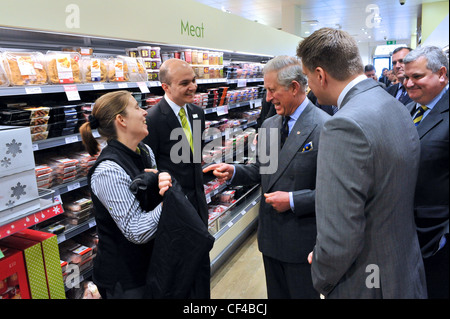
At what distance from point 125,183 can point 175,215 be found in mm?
283

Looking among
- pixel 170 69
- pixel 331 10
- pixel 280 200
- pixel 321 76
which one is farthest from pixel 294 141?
pixel 331 10

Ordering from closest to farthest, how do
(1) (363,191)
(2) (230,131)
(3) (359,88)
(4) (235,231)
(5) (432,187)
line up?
(1) (363,191)
(3) (359,88)
(5) (432,187)
(4) (235,231)
(2) (230,131)

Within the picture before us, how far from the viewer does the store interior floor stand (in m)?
3.24

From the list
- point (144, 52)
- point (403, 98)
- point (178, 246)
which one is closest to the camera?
point (178, 246)

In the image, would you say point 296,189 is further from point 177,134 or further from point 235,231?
point 235,231

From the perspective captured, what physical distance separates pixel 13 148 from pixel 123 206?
1.80 ft

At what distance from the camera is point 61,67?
2.25 meters

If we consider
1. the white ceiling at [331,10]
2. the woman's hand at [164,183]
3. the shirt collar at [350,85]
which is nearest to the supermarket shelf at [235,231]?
the woman's hand at [164,183]

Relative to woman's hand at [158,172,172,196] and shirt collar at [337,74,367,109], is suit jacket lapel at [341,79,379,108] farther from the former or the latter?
woman's hand at [158,172,172,196]

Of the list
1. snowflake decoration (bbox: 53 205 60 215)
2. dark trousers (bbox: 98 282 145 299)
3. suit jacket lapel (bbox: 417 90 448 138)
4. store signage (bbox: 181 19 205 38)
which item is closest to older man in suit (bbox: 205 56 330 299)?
suit jacket lapel (bbox: 417 90 448 138)

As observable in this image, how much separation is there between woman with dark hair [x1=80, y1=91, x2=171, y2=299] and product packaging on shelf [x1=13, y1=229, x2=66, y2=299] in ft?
1.16

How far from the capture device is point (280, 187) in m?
1.93

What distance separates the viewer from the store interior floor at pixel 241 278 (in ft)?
10.6

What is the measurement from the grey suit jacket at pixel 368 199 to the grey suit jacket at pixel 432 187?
1.74ft
